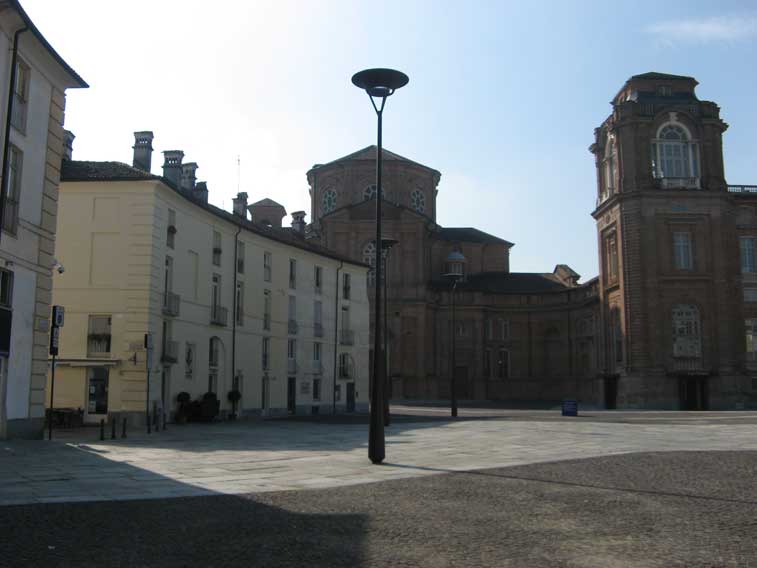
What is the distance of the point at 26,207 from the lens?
2041cm

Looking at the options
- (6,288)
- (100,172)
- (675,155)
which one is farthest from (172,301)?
(675,155)

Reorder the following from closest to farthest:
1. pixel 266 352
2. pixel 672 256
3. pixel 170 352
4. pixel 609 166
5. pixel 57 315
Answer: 1. pixel 57 315
2. pixel 170 352
3. pixel 266 352
4. pixel 672 256
5. pixel 609 166

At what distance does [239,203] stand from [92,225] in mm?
18267

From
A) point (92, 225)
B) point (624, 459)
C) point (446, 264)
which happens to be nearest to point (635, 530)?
point (624, 459)

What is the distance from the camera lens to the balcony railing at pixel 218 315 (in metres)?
36.6

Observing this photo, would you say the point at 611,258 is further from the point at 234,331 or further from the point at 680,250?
the point at 234,331

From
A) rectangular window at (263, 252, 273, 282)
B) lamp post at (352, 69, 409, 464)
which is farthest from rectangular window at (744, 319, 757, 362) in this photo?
lamp post at (352, 69, 409, 464)

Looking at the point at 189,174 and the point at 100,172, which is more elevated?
the point at 189,174

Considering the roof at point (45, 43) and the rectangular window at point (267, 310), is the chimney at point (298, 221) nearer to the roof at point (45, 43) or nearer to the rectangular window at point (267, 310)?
the rectangular window at point (267, 310)

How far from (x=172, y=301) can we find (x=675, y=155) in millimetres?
40715

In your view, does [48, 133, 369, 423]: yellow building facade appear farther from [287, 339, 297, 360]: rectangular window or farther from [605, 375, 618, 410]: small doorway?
[605, 375, 618, 410]: small doorway

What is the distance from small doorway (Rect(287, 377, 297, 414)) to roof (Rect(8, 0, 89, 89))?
24687mm

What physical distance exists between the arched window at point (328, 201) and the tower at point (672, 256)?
28.3 m

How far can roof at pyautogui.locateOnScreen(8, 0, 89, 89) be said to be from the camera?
18766mm
